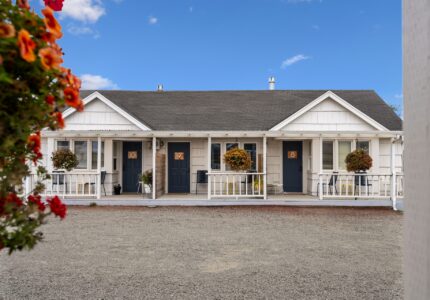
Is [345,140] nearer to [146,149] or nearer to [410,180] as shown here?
[146,149]

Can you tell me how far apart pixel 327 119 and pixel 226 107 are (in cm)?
524

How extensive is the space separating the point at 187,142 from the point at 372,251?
34.5 feet

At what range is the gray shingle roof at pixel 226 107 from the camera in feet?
52.9

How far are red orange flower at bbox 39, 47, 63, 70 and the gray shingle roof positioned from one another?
46.1 feet

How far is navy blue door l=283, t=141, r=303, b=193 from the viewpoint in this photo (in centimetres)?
1625

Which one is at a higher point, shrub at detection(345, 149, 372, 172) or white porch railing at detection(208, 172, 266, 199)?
shrub at detection(345, 149, 372, 172)

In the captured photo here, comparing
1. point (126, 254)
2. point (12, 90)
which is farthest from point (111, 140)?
point (12, 90)

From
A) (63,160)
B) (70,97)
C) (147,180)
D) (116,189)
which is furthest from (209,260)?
(116,189)

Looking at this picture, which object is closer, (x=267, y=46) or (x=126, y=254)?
(x=126, y=254)

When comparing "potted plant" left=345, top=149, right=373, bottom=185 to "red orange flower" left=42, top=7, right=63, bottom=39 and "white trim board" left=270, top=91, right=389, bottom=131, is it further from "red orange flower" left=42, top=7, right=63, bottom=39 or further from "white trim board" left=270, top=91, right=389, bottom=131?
"red orange flower" left=42, top=7, right=63, bottom=39

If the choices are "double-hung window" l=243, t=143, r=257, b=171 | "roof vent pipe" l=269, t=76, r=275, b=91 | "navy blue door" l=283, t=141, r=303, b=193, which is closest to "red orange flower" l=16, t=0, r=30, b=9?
"double-hung window" l=243, t=143, r=257, b=171

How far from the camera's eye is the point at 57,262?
6.20 meters

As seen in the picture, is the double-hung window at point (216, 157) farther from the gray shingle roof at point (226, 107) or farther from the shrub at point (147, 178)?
the shrub at point (147, 178)

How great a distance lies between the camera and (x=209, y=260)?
6355 millimetres
